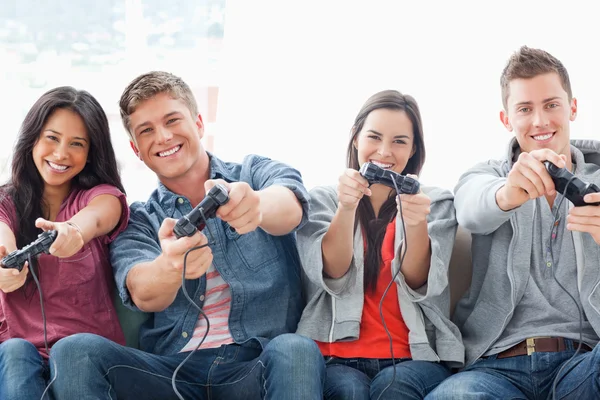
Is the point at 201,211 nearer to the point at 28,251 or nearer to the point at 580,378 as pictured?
the point at 28,251

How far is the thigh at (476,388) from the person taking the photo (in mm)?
1413

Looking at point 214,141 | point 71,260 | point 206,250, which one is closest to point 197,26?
point 214,141

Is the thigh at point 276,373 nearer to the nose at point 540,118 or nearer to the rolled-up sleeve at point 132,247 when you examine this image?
the rolled-up sleeve at point 132,247

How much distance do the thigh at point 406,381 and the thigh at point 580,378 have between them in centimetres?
25

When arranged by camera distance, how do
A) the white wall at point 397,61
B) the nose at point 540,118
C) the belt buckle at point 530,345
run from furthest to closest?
1. the white wall at point 397,61
2. the nose at point 540,118
3. the belt buckle at point 530,345

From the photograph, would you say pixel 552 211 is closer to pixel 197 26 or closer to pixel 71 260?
pixel 71 260

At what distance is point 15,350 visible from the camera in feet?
4.82

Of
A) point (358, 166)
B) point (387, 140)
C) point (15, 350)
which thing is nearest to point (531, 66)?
point (387, 140)

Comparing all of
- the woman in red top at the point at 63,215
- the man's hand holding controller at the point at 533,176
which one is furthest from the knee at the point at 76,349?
the man's hand holding controller at the point at 533,176

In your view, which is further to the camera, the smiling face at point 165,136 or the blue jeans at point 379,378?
the smiling face at point 165,136

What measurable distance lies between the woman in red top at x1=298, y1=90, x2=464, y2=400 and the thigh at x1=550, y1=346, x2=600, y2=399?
234 mm

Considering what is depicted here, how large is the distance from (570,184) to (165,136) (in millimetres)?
923

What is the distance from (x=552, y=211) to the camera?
5.47 ft

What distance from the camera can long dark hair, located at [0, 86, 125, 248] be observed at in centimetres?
171
